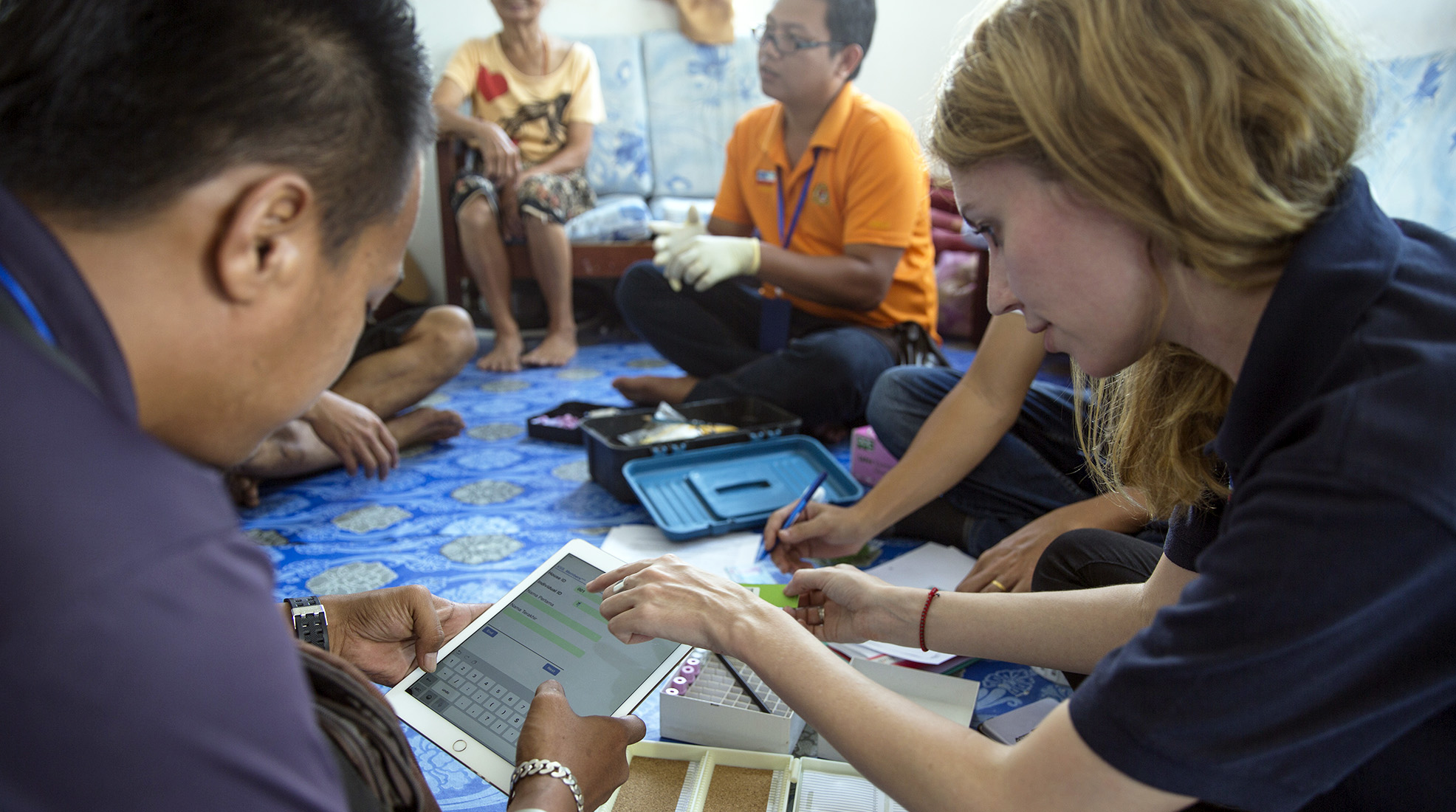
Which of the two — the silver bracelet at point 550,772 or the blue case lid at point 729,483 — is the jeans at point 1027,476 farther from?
the silver bracelet at point 550,772

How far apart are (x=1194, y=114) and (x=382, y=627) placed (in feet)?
2.67

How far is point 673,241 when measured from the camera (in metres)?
2.24

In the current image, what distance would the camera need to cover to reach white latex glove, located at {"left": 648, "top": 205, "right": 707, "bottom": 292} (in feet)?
7.04

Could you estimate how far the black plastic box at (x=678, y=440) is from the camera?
1767 millimetres

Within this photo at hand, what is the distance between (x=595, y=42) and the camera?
3.85m

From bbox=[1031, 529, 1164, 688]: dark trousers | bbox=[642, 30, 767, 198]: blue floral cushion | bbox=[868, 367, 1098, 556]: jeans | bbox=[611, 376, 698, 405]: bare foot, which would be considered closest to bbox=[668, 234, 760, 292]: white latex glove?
bbox=[611, 376, 698, 405]: bare foot

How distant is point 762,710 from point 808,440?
35.4 inches

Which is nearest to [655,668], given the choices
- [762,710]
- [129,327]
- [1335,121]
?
[762,710]

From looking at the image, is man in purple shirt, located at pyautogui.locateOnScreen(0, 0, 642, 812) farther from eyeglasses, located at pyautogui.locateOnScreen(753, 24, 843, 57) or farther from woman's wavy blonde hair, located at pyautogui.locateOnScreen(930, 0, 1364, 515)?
eyeglasses, located at pyautogui.locateOnScreen(753, 24, 843, 57)

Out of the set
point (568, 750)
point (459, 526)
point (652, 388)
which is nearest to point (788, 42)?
point (652, 388)

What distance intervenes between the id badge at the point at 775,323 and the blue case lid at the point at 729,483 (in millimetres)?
536

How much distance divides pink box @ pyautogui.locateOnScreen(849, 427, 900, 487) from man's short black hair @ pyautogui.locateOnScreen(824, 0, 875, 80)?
89 cm

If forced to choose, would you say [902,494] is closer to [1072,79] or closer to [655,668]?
[655,668]

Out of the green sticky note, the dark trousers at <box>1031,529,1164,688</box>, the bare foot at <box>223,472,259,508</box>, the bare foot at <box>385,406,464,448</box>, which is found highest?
the dark trousers at <box>1031,529,1164,688</box>
